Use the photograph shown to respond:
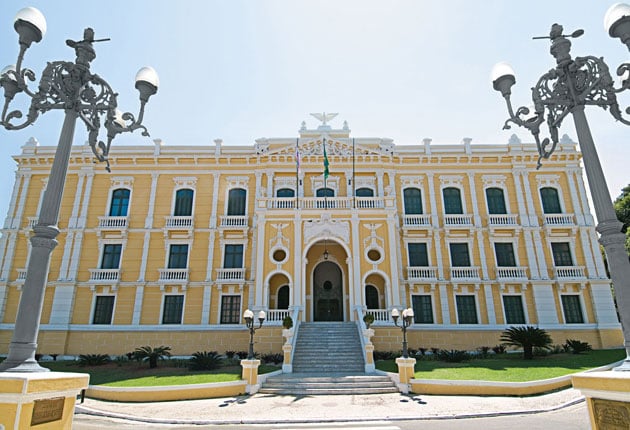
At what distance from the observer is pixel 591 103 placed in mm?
5707

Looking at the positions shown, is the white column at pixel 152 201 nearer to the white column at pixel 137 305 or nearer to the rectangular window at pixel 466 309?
the white column at pixel 137 305

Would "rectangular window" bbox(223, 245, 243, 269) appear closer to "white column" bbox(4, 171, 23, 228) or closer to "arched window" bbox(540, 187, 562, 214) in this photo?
"white column" bbox(4, 171, 23, 228)

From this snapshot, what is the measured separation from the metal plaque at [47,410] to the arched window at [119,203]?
798 inches

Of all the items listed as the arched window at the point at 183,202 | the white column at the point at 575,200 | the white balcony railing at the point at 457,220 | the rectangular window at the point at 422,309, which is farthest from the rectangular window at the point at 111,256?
the white column at the point at 575,200

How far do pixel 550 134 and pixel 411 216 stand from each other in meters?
15.8

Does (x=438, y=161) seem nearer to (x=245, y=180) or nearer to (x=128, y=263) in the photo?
(x=245, y=180)

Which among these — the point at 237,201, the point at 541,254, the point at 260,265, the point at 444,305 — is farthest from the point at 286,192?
the point at 541,254

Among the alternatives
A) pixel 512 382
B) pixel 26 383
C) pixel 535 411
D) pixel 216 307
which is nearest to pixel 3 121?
pixel 26 383

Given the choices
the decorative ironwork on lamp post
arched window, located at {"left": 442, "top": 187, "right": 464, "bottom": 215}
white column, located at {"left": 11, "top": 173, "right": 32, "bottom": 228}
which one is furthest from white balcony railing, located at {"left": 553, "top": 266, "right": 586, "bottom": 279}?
white column, located at {"left": 11, "top": 173, "right": 32, "bottom": 228}

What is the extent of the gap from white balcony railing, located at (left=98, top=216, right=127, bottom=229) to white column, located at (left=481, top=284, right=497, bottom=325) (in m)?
21.1

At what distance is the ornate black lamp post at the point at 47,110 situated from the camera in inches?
184

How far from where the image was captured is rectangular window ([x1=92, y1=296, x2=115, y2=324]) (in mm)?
20688

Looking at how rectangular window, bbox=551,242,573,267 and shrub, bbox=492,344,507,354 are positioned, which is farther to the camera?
rectangular window, bbox=551,242,573,267

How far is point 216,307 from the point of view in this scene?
2081 centimetres
